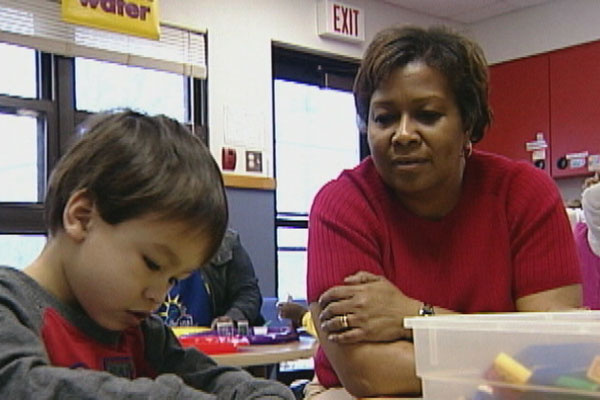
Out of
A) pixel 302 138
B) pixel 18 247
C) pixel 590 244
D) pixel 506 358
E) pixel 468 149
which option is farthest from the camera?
pixel 302 138

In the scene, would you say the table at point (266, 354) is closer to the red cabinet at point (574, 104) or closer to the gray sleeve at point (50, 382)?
the gray sleeve at point (50, 382)

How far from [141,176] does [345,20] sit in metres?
4.63

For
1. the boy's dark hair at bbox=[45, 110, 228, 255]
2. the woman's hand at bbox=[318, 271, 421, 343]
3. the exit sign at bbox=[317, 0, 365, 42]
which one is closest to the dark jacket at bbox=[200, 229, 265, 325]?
the exit sign at bbox=[317, 0, 365, 42]

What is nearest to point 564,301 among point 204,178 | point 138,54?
point 204,178

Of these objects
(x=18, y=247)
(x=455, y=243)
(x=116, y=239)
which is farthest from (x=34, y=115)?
(x=116, y=239)

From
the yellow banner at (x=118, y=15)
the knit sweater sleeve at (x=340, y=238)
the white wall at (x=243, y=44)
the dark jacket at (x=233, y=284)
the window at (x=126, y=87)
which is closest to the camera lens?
the knit sweater sleeve at (x=340, y=238)

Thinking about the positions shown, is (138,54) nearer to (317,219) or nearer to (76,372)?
(317,219)

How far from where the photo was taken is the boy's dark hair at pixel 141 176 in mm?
869

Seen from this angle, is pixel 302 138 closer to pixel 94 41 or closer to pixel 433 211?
pixel 94 41

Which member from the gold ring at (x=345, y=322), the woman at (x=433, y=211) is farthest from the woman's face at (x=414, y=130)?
the gold ring at (x=345, y=322)

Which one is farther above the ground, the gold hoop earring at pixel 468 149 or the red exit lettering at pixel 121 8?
the red exit lettering at pixel 121 8

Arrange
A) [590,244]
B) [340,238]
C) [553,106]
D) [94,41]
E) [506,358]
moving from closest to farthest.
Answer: [506,358] → [340,238] → [590,244] → [94,41] → [553,106]

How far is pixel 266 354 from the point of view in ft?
7.29

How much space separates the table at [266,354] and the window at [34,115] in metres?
1.70
